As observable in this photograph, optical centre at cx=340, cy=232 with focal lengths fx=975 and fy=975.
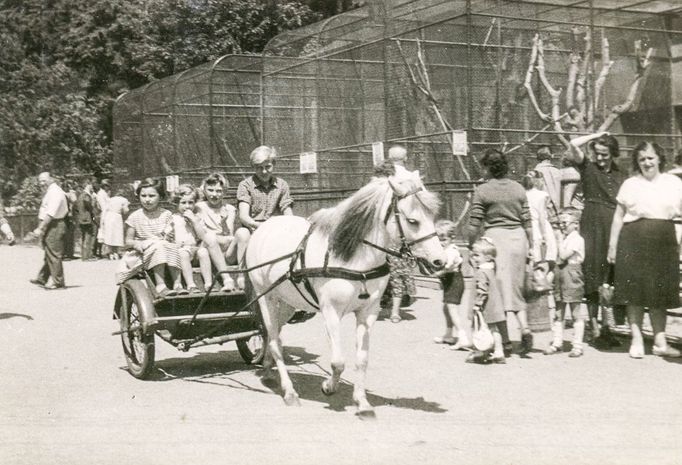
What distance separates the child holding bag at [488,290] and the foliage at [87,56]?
21.1m

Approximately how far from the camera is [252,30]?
29.1m

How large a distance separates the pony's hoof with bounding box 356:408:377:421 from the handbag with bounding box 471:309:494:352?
2438 mm

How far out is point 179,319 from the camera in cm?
838

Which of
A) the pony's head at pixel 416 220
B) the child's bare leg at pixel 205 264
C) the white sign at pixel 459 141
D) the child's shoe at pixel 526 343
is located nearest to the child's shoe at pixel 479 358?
the child's shoe at pixel 526 343

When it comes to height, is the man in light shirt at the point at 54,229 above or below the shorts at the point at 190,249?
below

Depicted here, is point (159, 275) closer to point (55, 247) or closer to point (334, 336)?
point (334, 336)

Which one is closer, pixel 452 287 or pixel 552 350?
pixel 552 350

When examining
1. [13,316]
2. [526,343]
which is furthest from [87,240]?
[526,343]

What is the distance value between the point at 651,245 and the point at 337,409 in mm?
3735

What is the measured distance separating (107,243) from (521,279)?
17.6m

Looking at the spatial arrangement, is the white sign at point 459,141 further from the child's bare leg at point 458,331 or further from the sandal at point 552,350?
the sandal at point 552,350

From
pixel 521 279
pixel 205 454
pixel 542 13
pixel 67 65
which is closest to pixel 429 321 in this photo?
pixel 521 279

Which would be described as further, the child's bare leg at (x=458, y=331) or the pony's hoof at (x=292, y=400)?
the child's bare leg at (x=458, y=331)

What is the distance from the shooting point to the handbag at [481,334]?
8891mm
